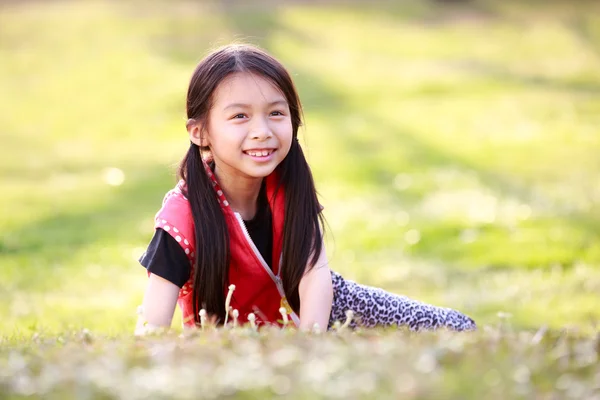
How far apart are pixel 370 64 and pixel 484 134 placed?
8.64m

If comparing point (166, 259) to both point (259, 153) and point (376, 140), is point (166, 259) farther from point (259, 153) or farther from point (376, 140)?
point (376, 140)

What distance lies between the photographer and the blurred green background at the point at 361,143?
8430 millimetres

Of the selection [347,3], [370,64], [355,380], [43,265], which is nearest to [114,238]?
[43,265]

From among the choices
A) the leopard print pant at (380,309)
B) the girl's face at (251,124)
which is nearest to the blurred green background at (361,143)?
the girl's face at (251,124)

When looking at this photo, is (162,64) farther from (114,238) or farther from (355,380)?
(355,380)

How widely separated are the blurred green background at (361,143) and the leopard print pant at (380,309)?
1.00 meters

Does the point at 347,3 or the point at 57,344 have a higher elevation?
the point at 347,3

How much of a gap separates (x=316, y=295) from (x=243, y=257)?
0.44 m

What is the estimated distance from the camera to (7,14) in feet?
96.2

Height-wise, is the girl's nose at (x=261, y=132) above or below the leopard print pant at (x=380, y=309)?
above

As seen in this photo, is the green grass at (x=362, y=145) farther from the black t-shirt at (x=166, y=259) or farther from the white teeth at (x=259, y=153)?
the white teeth at (x=259, y=153)

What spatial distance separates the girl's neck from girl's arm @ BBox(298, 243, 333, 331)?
52 cm

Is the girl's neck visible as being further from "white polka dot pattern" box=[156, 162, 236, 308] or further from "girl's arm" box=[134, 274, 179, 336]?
"girl's arm" box=[134, 274, 179, 336]

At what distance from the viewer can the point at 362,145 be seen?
16.0 meters
